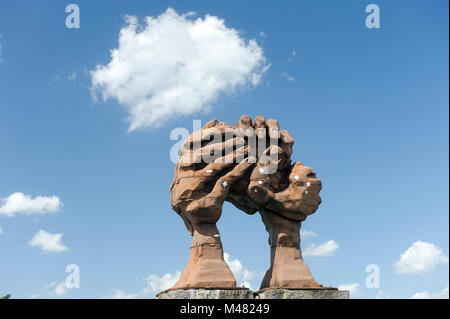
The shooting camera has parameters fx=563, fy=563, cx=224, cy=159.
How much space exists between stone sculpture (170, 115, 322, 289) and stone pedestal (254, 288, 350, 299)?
242mm

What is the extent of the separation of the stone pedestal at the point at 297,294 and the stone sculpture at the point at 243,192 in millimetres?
242

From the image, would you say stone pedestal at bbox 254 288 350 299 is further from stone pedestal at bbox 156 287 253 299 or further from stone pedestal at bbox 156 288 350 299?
stone pedestal at bbox 156 287 253 299

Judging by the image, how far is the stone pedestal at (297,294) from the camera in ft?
40.1

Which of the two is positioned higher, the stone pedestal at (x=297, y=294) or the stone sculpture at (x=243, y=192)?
the stone sculpture at (x=243, y=192)

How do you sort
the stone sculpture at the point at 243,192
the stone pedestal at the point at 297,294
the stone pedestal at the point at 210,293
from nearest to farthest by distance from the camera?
the stone pedestal at the point at 210,293 → the stone pedestal at the point at 297,294 → the stone sculpture at the point at 243,192

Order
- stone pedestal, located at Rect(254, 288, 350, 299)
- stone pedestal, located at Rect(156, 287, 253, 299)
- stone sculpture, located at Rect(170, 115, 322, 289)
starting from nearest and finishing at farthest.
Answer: stone pedestal, located at Rect(156, 287, 253, 299), stone pedestal, located at Rect(254, 288, 350, 299), stone sculpture, located at Rect(170, 115, 322, 289)

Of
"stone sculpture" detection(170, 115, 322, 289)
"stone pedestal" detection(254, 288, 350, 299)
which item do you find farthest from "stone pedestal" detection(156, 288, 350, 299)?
"stone sculpture" detection(170, 115, 322, 289)

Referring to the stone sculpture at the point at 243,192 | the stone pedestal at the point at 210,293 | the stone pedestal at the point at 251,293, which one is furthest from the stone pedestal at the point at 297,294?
the stone pedestal at the point at 210,293

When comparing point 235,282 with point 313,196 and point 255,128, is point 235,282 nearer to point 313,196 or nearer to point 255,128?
point 313,196

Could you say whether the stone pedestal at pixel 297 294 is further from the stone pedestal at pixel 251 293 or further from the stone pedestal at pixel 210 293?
the stone pedestal at pixel 210 293

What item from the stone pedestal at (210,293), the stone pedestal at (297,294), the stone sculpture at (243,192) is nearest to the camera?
the stone pedestal at (210,293)

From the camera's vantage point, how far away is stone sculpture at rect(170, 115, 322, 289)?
12.5 metres

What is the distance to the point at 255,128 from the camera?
1391cm
